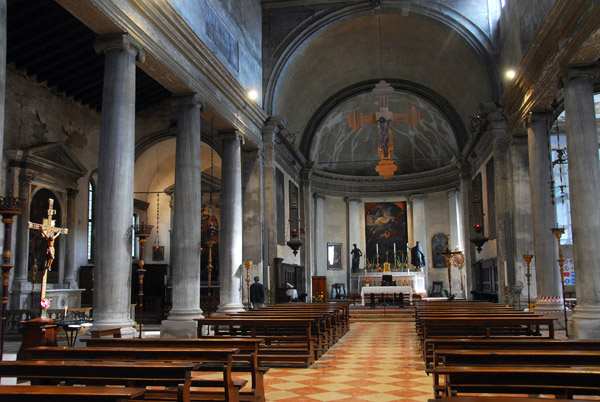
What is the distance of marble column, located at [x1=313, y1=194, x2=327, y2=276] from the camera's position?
2859cm

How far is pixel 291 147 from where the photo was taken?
22.8m

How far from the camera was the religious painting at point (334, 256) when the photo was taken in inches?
1155

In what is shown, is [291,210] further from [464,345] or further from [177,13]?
[464,345]

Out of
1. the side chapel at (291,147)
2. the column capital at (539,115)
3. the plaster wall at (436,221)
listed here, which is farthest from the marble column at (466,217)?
the column capital at (539,115)

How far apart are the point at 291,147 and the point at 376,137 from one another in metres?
8.40

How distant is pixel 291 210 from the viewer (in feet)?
80.9

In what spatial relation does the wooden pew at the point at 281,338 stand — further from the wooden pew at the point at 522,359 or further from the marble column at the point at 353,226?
the marble column at the point at 353,226

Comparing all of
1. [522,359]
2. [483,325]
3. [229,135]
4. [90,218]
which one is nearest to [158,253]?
[90,218]

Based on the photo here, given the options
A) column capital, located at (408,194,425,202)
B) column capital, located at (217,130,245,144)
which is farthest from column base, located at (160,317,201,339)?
column capital, located at (408,194,425,202)

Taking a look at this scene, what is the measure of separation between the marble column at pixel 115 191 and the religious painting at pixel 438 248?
21333mm

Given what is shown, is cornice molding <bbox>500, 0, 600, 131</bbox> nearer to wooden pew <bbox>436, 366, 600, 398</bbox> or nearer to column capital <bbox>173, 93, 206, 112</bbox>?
column capital <bbox>173, 93, 206, 112</bbox>

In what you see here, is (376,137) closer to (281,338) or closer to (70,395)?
(281,338)

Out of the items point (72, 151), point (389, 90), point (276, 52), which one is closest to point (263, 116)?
point (276, 52)

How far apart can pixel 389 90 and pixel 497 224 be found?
5.65m
